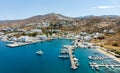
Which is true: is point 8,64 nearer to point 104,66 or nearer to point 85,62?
point 85,62

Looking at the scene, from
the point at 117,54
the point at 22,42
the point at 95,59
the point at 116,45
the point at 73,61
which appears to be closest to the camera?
the point at 73,61

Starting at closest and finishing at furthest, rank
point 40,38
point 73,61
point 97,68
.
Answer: point 97,68 → point 73,61 → point 40,38

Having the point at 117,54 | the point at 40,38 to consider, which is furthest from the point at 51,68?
the point at 40,38

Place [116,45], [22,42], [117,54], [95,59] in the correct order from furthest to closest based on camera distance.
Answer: [22,42], [116,45], [117,54], [95,59]

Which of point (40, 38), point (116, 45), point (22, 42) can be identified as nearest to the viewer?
point (116, 45)

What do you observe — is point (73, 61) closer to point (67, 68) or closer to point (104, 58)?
point (67, 68)

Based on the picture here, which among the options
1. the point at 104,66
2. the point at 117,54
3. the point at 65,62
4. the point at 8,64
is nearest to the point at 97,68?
the point at 104,66

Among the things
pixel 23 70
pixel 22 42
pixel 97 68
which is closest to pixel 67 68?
pixel 97 68

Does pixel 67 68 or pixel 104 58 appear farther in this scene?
pixel 104 58

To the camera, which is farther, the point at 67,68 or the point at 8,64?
the point at 8,64
